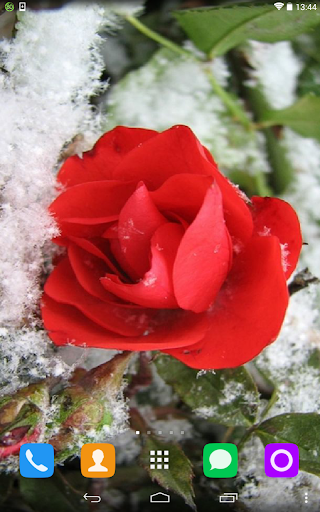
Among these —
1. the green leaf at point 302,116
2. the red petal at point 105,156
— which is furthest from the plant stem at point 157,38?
the red petal at point 105,156

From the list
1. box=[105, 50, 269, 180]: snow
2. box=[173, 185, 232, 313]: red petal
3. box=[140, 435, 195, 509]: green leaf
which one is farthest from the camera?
box=[105, 50, 269, 180]: snow

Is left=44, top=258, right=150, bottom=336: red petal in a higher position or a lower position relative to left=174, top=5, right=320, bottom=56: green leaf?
lower

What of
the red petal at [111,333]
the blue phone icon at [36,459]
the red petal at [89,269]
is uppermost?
the red petal at [89,269]

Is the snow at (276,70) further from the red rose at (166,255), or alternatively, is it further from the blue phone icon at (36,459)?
the blue phone icon at (36,459)

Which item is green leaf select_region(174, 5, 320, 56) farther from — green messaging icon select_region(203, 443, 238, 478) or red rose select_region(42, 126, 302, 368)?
green messaging icon select_region(203, 443, 238, 478)

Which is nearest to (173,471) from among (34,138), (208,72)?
(34,138)

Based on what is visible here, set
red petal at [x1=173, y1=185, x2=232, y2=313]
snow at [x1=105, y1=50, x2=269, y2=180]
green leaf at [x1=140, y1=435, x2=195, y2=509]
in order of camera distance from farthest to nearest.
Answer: snow at [x1=105, y1=50, x2=269, y2=180], green leaf at [x1=140, y1=435, x2=195, y2=509], red petal at [x1=173, y1=185, x2=232, y2=313]

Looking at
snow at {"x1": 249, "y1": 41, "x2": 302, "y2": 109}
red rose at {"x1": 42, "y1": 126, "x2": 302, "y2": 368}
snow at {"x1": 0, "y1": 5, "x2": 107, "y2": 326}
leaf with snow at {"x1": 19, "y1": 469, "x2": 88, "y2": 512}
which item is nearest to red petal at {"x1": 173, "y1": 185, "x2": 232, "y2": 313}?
red rose at {"x1": 42, "y1": 126, "x2": 302, "y2": 368}
